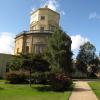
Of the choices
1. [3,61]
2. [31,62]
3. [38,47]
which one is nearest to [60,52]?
[3,61]

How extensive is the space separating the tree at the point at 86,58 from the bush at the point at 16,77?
135 ft

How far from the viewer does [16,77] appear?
125 feet

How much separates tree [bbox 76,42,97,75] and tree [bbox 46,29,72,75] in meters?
21.3

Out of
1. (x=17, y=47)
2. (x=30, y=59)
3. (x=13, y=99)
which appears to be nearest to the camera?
(x=13, y=99)

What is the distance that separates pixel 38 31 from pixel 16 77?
1288 inches

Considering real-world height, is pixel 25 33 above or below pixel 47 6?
below

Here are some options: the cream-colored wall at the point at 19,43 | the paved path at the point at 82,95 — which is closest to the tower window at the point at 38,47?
the cream-colored wall at the point at 19,43

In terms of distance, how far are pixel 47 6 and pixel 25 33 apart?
10.4 metres

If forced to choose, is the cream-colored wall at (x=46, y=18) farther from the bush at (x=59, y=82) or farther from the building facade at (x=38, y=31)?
the bush at (x=59, y=82)

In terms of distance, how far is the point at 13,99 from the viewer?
66.3 ft

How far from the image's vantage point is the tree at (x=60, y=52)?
56531 millimetres

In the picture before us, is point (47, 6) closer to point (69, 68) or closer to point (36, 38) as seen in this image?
point (36, 38)

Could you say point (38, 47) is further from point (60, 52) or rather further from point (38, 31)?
point (60, 52)

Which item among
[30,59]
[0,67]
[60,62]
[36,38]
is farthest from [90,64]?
[30,59]
